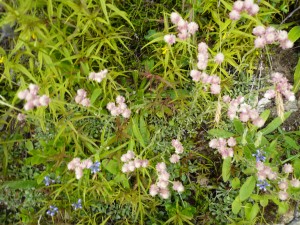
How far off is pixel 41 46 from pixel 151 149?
0.99 m

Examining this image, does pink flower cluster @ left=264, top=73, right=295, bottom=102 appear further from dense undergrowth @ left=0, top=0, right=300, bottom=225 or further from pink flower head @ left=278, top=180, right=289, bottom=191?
pink flower head @ left=278, top=180, right=289, bottom=191

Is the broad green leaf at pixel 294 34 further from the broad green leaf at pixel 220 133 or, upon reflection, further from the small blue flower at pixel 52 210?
the small blue flower at pixel 52 210

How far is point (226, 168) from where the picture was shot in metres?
2.58

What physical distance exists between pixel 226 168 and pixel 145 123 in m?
0.62

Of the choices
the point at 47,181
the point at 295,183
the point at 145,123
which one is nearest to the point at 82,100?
the point at 145,123

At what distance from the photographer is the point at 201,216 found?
2.79 meters

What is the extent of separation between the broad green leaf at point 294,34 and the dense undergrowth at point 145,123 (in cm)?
1

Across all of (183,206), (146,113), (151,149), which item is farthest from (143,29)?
(183,206)

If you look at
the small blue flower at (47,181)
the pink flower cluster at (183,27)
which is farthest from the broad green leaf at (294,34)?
the small blue flower at (47,181)

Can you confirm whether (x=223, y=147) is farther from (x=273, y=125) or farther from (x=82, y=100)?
(x=82, y=100)

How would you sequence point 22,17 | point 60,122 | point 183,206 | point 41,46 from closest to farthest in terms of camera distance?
point 22,17 < point 41,46 < point 60,122 < point 183,206

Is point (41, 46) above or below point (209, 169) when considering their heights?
above

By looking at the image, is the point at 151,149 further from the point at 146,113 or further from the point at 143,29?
the point at 143,29

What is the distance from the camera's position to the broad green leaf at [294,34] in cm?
264
